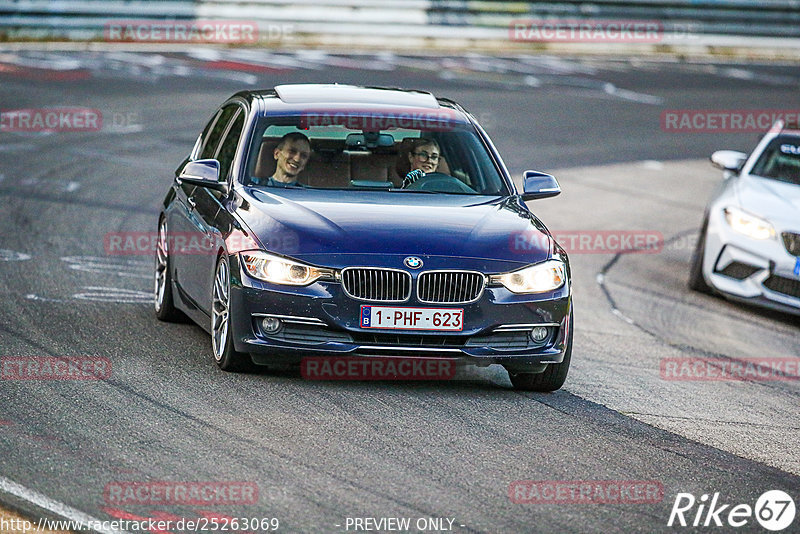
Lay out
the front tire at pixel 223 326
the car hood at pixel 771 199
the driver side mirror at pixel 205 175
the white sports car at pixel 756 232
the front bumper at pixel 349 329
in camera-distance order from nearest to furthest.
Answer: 1. the front bumper at pixel 349 329
2. the front tire at pixel 223 326
3. the driver side mirror at pixel 205 175
4. the white sports car at pixel 756 232
5. the car hood at pixel 771 199

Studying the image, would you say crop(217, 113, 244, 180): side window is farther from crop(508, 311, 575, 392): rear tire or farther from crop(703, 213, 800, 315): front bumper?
crop(703, 213, 800, 315): front bumper

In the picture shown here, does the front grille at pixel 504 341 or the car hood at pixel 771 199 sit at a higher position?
the front grille at pixel 504 341

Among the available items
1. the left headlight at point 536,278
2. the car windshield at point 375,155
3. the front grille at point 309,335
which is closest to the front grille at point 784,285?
the car windshield at point 375,155

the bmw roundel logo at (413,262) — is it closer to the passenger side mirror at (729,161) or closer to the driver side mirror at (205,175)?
the driver side mirror at (205,175)

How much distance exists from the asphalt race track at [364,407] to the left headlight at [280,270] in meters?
0.59

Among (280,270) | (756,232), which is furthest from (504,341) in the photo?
(756,232)

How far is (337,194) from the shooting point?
8961mm

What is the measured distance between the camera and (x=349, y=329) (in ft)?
26.2

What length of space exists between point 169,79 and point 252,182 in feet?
54.1

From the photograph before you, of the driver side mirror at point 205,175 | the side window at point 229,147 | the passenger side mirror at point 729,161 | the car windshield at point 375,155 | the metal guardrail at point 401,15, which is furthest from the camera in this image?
the metal guardrail at point 401,15

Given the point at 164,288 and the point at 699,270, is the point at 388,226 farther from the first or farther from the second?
the point at 699,270

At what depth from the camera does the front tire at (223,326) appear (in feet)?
27.3

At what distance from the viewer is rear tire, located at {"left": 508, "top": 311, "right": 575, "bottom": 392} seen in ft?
27.8

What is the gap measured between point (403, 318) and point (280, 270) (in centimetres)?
69
